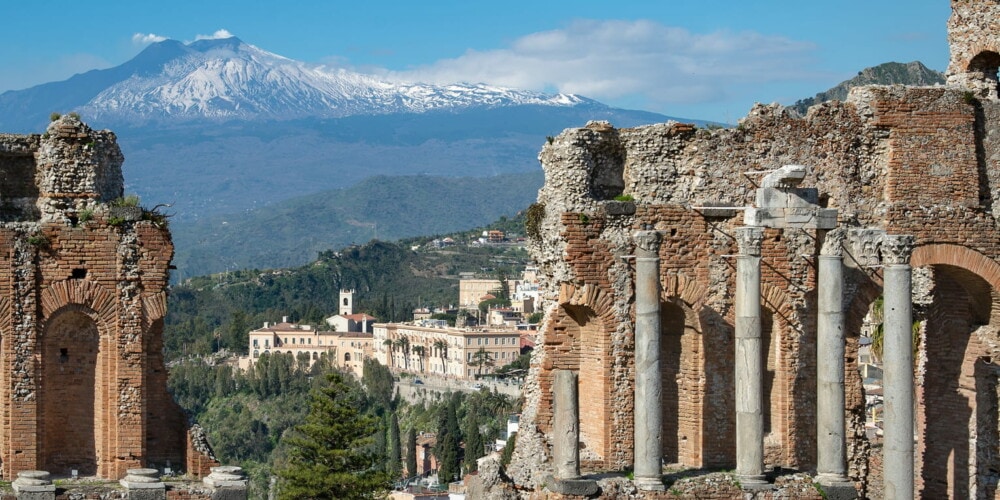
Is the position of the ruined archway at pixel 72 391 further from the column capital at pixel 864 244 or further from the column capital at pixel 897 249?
the column capital at pixel 897 249

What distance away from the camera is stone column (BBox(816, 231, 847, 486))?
28266mm

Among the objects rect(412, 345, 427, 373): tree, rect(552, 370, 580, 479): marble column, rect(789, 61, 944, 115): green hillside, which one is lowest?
rect(412, 345, 427, 373): tree

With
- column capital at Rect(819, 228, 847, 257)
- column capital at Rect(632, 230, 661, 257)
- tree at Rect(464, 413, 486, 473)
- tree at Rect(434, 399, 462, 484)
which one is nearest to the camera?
column capital at Rect(632, 230, 661, 257)

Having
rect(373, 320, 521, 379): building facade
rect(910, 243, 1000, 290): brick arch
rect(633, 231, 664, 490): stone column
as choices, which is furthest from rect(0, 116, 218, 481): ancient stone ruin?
rect(373, 320, 521, 379): building facade

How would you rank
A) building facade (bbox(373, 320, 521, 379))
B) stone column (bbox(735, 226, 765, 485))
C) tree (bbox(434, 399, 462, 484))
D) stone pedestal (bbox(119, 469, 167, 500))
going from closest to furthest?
stone pedestal (bbox(119, 469, 167, 500))
stone column (bbox(735, 226, 765, 485))
tree (bbox(434, 399, 462, 484))
building facade (bbox(373, 320, 521, 379))

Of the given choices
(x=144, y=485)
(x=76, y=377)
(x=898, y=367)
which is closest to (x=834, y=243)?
(x=898, y=367)

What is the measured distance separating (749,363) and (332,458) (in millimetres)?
17411

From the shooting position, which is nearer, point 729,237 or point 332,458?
point 729,237

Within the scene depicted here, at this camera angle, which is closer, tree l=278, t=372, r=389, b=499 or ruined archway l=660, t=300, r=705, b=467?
ruined archway l=660, t=300, r=705, b=467

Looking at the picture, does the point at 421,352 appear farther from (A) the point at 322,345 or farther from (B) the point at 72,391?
(B) the point at 72,391

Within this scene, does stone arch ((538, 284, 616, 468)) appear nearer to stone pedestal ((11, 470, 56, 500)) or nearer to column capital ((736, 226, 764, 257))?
column capital ((736, 226, 764, 257))

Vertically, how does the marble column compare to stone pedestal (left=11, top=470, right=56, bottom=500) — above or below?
above

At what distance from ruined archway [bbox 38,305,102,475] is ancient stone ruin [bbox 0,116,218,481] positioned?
0.02m

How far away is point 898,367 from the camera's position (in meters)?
28.0
